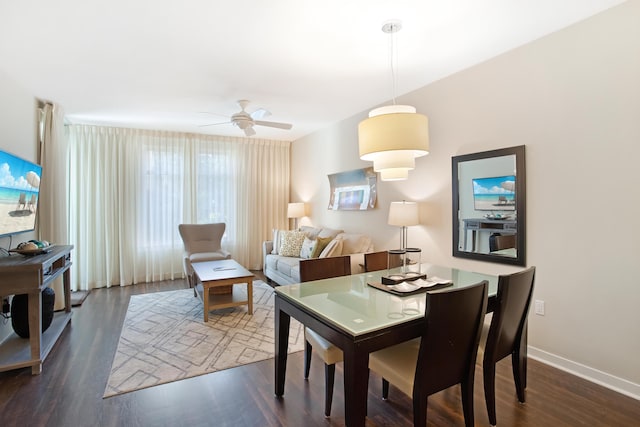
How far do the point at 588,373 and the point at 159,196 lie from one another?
5.86 metres

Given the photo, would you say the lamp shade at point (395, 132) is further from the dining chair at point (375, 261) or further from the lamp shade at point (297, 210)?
the lamp shade at point (297, 210)

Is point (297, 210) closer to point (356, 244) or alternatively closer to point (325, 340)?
point (356, 244)

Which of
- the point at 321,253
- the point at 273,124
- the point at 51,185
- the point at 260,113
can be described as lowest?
the point at 321,253

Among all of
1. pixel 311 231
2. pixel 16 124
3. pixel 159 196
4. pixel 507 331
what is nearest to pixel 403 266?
pixel 507 331

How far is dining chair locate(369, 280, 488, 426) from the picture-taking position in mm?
1479

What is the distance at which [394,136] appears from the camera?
1933mm

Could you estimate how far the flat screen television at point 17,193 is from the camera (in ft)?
8.68

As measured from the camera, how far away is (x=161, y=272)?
5574 mm

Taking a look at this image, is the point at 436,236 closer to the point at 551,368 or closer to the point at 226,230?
the point at 551,368

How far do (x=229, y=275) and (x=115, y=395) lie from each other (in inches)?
65.1

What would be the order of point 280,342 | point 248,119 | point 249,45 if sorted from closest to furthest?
point 280,342 < point 249,45 < point 248,119

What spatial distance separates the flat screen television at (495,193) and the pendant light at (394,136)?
115 cm

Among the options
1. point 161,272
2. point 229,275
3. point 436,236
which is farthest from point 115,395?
point 161,272

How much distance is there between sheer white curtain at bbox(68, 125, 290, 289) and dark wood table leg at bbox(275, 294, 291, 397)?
4.17 m
